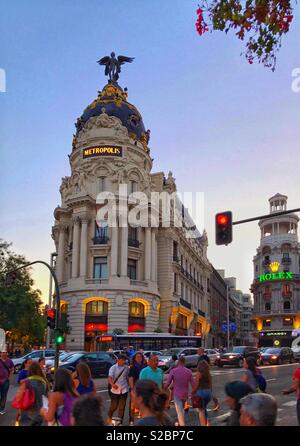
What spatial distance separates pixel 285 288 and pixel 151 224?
163 ft

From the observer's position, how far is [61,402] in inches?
275

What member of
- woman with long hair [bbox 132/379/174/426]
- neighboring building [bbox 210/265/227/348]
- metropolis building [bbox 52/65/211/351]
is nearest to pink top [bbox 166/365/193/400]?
woman with long hair [bbox 132/379/174/426]

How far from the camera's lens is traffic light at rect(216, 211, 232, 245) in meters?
15.6

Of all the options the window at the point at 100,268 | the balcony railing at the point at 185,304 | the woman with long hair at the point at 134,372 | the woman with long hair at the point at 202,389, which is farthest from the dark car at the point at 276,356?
the woman with long hair at the point at 202,389

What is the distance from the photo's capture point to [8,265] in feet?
160

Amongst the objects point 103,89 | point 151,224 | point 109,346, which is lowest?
point 109,346

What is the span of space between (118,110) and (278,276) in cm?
5254

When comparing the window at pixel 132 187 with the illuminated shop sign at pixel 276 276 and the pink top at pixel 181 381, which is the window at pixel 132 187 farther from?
the illuminated shop sign at pixel 276 276

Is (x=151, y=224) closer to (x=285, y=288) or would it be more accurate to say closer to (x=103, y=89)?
(x=103, y=89)

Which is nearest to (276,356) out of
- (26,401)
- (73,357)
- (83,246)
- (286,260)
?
(73,357)

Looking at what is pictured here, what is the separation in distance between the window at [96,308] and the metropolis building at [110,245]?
0.10 meters

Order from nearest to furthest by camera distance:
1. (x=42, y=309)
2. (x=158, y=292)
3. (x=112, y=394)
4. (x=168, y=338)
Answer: (x=112, y=394), (x=168, y=338), (x=158, y=292), (x=42, y=309)

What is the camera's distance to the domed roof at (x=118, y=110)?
59.6m
